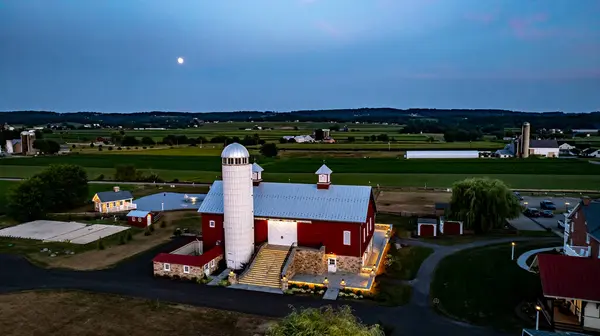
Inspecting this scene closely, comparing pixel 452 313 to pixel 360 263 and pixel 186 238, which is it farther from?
pixel 186 238

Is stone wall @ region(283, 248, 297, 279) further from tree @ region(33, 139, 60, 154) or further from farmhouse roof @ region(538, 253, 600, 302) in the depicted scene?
tree @ region(33, 139, 60, 154)

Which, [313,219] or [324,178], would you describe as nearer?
Result: [313,219]

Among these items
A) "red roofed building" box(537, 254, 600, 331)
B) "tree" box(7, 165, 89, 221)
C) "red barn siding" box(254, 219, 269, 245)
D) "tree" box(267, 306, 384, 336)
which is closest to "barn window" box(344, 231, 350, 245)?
"red barn siding" box(254, 219, 269, 245)

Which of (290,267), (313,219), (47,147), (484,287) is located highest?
(47,147)

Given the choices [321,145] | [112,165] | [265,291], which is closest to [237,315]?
[265,291]

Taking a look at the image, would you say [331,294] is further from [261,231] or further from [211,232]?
[211,232]

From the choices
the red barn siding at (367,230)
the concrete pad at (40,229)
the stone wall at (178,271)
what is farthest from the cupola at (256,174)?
the concrete pad at (40,229)

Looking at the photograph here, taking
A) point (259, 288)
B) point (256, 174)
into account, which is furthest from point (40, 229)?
point (259, 288)
